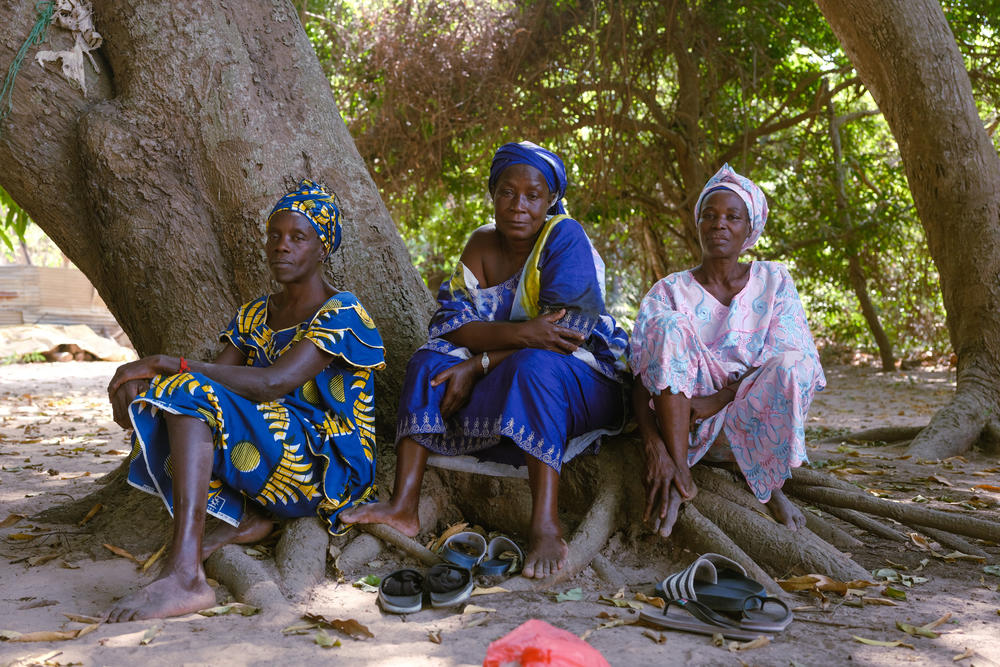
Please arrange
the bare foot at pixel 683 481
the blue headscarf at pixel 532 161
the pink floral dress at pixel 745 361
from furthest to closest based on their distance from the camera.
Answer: the blue headscarf at pixel 532 161 < the bare foot at pixel 683 481 < the pink floral dress at pixel 745 361

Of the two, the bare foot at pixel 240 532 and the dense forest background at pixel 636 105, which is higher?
the dense forest background at pixel 636 105

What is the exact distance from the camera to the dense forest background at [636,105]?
8.27 metres

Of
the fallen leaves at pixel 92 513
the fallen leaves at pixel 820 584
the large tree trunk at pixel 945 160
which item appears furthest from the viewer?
the large tree trunk at pixel 945 160

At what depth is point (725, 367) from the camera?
10.8ft

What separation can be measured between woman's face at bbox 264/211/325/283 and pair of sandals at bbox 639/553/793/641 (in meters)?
1.85

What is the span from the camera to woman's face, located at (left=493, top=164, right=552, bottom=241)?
11.3ft

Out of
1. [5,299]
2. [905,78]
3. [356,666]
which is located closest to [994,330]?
[905,78]

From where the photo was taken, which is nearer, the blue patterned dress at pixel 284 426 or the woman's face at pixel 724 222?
the blue patterned dress at pixel 284 426

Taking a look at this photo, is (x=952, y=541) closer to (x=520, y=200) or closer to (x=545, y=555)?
(x=545, y=555)

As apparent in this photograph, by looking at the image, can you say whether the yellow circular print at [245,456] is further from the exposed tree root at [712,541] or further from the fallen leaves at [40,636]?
the exposed tree root at [712,541]

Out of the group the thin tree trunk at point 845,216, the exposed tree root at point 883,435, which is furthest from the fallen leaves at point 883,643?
the thin tree trunk at point 845,216

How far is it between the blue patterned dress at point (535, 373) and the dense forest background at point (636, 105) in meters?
4.57

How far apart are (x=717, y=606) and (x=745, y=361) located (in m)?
1.09

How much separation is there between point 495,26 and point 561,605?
690cm
